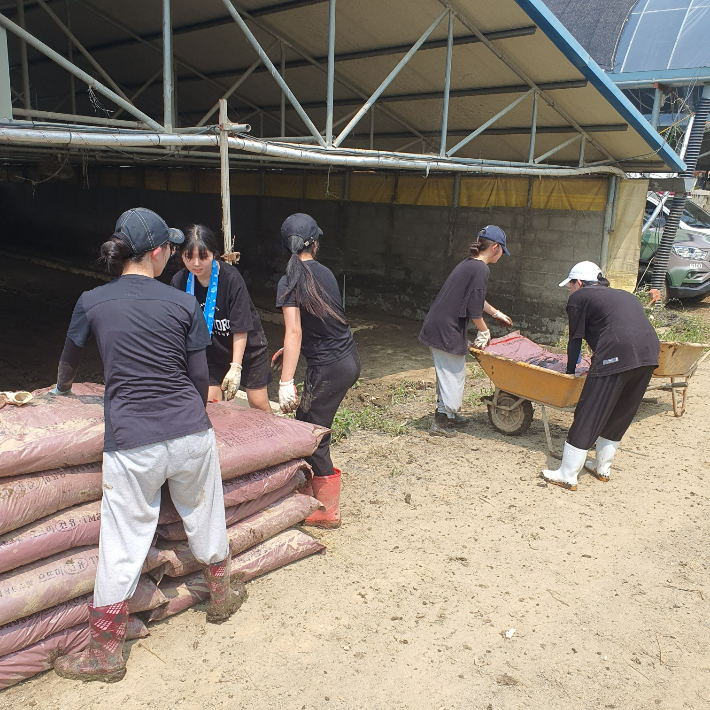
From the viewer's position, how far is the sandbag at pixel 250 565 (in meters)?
3.01

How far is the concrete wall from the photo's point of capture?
9109 mm

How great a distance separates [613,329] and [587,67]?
3429 millimetres

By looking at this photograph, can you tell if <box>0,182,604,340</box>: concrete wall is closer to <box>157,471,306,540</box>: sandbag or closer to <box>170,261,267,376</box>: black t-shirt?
<box>170,261,267,376</box>: black t-shirt

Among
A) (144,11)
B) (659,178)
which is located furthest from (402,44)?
(659,178)

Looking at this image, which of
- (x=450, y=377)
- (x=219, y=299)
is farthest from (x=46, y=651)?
(x=450, y=377)

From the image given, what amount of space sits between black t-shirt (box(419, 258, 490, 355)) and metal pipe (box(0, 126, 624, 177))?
1.49 metres

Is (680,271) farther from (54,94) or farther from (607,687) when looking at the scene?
(54,94)

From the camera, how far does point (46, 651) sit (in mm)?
2639

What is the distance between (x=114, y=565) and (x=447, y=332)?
3.35 metres

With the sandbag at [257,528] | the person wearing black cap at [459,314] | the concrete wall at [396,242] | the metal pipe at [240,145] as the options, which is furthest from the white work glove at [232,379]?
the concrete wall at [396,242]

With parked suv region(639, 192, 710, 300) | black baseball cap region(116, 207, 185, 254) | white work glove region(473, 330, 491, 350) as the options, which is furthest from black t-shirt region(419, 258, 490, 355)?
parked suv region(639, 192, 710, 300)

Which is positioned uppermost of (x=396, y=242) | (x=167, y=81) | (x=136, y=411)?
(x=167, y=81)

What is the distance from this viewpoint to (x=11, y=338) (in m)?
8.68

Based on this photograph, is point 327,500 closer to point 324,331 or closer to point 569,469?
point 324,331
